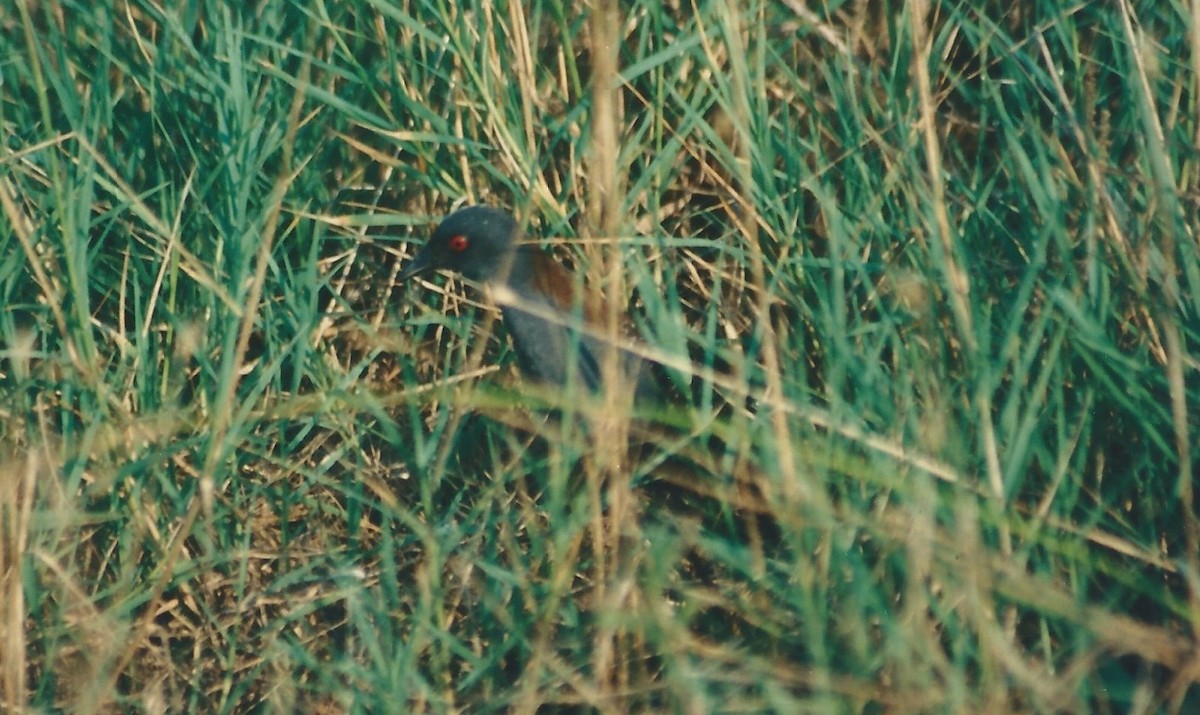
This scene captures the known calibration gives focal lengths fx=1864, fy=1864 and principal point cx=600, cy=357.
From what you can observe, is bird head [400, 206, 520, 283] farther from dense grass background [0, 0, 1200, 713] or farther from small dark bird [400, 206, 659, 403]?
dense grass background [0, 0, 1200, 713]

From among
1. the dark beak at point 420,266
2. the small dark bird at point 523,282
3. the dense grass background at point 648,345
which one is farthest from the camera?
the dark beak at point 420,266

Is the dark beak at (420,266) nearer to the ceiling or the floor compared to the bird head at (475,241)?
nearer to the floor

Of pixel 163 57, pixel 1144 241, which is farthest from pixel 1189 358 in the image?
pixel 163 57

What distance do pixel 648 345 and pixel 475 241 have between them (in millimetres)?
614

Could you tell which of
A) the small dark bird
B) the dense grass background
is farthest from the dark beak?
the dense grass background

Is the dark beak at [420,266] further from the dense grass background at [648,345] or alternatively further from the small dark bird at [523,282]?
the dense grass background at [648,345]

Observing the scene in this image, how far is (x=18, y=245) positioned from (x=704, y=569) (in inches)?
64.1

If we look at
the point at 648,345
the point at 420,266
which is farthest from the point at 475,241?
the point at 648,345

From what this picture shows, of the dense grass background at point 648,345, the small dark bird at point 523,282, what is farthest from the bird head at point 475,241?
the dense grass background at point 648,345

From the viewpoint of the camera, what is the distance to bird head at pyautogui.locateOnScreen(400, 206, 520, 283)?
417 centimetres

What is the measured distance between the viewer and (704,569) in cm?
357

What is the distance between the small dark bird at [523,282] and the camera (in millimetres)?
4113

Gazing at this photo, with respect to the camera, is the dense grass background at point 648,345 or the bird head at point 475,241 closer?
the dense grass background at point 648,345

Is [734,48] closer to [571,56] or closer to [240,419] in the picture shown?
[571,56]
